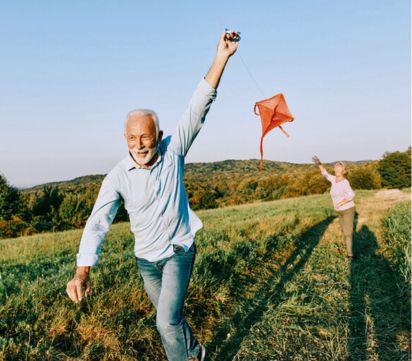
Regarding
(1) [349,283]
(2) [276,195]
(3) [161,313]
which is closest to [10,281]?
(3) [161,313]

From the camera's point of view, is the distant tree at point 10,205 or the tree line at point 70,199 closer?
the tree line at point 70,199

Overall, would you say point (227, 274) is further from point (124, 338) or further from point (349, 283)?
point (124, 338)

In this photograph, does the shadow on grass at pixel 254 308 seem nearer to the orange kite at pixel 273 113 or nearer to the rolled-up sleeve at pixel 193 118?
the rolled-up sleeve at pixel 193 118

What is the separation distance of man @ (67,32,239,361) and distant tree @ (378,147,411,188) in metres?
40.6

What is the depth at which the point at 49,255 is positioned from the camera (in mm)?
7941

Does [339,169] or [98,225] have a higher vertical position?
[339,169]

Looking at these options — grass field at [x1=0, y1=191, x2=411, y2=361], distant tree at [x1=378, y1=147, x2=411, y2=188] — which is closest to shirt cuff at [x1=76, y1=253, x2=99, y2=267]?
grass field at [x1=0, y1=191, x2=411, y2=361]

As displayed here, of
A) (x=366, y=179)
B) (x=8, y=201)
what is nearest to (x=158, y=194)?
(x=366, y=179)

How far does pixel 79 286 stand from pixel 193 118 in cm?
148

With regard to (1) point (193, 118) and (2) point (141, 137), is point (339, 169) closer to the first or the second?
(1) point (193, 118)

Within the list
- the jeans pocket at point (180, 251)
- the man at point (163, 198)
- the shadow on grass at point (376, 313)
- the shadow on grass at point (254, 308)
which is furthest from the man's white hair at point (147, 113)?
the shadow on grass at point (376, 313)

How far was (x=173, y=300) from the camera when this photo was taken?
2.67 m

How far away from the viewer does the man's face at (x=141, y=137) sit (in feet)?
8.63

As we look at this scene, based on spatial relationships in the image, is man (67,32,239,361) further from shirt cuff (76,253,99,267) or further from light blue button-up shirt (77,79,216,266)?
shirt cuff (76,253,99,267)
